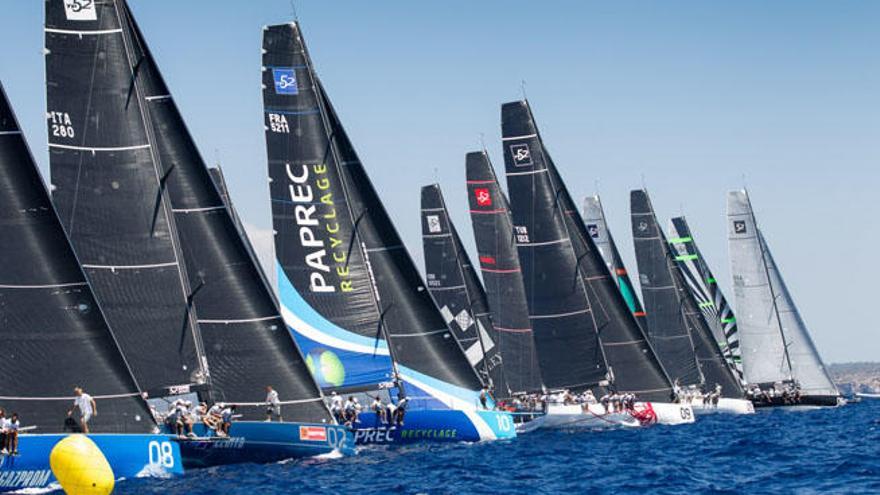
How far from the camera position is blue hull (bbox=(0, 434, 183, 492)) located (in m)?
24.5

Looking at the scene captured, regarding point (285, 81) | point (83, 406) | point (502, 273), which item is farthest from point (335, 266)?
point (502, 273)

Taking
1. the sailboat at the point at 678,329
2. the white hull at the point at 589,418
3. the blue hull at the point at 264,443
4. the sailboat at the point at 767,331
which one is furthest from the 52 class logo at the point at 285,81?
the sailboat at the point at 767,331

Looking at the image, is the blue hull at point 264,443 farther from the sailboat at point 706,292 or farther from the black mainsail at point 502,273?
the sailboat at point 706,292

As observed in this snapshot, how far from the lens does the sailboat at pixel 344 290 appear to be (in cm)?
3809

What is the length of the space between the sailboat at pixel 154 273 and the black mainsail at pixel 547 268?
1601 centimetres

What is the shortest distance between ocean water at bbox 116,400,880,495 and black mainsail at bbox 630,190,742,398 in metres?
20.3

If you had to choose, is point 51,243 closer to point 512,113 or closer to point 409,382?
point 409,382

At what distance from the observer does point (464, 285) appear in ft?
182

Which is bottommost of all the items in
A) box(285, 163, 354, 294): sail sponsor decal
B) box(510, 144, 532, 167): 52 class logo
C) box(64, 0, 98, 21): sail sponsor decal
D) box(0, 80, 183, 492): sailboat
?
box(0, 80, 183, 492): sailboat

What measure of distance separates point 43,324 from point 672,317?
4178 centimetres

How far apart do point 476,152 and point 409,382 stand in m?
15.9

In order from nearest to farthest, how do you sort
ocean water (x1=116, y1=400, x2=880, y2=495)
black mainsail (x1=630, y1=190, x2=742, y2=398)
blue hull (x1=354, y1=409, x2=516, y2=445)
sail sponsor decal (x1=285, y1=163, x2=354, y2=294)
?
ocean water (x1=116, y1=400, x2=880, y2=495) → blue hull (x1=354, y1=409, x2=516, y2=445) → sail sponsor decal (x1=285, y1=163, x2=354, y2=294) → black mainsail (x1=630, y1=190, x2=742, y2=398)

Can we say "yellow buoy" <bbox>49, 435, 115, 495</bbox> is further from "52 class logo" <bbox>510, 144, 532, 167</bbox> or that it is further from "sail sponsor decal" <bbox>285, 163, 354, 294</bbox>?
"52 class logo" <bbox>510, 144, 532, 167</bbox>

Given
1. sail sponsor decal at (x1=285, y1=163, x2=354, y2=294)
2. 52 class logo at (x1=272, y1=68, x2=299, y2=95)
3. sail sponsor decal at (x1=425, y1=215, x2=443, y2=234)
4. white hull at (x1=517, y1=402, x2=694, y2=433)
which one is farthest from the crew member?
sail sponsor decal at (x1=425, y1=215, x2=443, y2=234)
